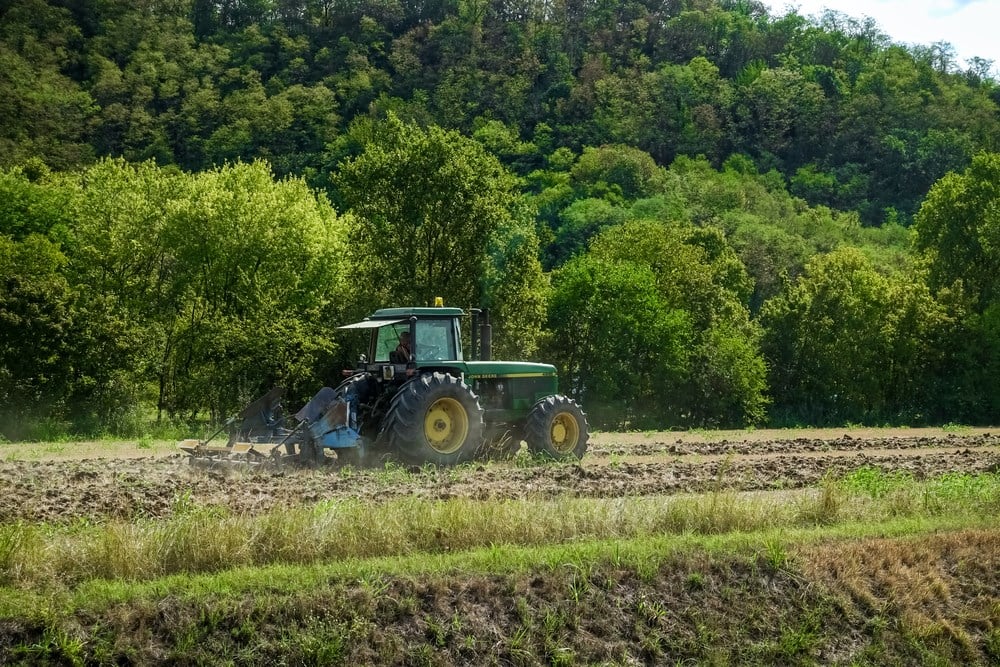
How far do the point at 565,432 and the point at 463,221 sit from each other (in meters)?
15.0

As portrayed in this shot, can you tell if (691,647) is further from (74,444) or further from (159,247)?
(159,247)

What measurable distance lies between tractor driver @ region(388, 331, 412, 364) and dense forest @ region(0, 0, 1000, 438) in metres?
12.4

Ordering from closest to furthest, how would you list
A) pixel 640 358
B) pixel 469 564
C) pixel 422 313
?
pixel 469 564, pixel 422 313, pixel 640 358

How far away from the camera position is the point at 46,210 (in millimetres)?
48844

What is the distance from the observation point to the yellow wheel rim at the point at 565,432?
18906mm

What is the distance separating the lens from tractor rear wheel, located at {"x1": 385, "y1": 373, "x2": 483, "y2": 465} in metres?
16.6

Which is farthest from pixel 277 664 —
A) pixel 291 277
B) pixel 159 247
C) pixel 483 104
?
pixel 483 104

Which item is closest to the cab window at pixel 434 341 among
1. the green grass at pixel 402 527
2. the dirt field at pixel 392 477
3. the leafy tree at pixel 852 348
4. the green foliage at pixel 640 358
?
the dirt field at pixel 392 477

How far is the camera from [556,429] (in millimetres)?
18922

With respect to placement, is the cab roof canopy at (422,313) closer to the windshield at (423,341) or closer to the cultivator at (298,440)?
the windshield at (423,341)

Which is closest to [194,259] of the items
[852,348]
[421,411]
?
[421,411]

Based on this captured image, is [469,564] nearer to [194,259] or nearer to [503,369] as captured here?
[503,369]

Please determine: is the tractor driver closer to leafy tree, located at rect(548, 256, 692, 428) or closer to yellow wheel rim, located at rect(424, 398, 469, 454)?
yellow wheel rim, located at rect(424, 398, 469, 454)

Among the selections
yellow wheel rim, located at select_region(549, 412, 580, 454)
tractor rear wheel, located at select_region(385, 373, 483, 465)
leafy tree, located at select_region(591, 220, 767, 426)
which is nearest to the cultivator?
tractor rear wheel, located at select_region(385, 373, 483, 465)
